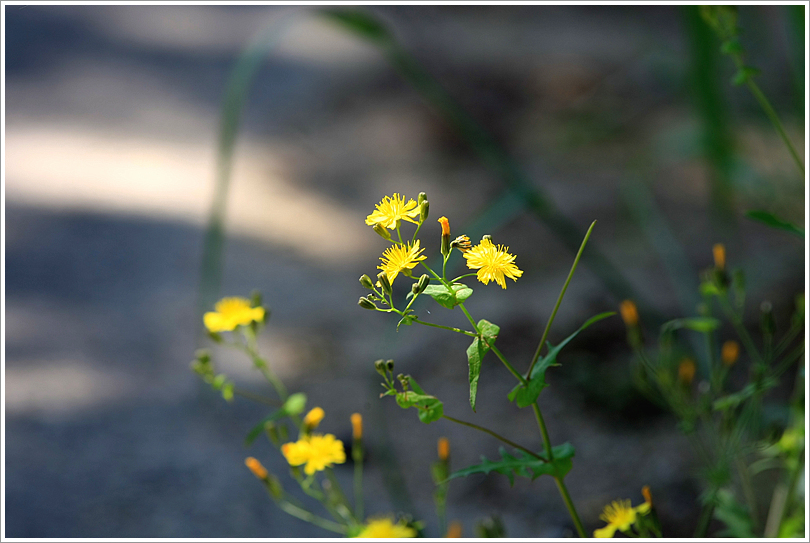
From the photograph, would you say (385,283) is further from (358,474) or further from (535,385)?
(358,474)

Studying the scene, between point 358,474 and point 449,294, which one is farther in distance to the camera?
point 358,474

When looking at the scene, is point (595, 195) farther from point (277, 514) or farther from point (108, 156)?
point (108, 156)

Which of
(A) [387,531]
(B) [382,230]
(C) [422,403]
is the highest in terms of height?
(B) [382,230]

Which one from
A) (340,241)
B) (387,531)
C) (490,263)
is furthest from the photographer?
(340,241)

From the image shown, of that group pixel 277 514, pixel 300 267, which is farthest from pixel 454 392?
pixel 300 267

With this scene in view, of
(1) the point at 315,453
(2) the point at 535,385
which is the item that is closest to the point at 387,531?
(1) the point at 315,453
